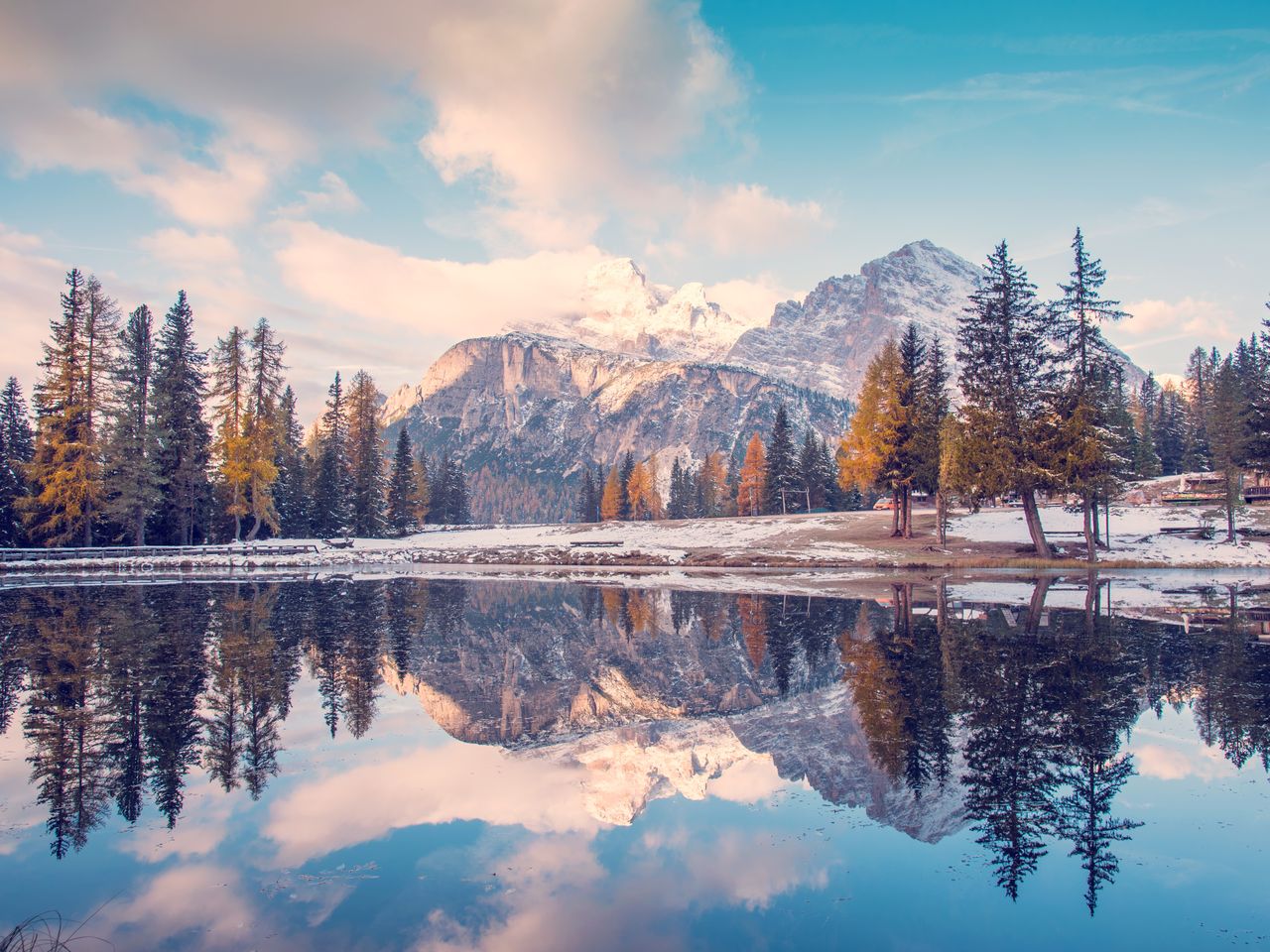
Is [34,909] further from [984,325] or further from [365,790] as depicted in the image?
[984,325]

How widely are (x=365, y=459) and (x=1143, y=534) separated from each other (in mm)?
69577

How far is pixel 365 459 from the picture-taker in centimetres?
8069

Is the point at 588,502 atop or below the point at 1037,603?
atop

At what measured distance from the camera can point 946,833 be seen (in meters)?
8.09

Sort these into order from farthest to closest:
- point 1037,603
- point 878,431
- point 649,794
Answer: point 878,431 → point 1037,603 → point 649,794

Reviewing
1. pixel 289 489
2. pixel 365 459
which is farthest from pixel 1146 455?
pixel 289 489

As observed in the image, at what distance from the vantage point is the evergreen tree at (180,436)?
60.7 metres

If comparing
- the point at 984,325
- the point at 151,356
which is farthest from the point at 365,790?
the point at 151,356

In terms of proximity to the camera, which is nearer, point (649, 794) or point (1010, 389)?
point (649, 794)

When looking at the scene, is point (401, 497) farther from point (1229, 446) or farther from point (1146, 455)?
point (1146, 455)

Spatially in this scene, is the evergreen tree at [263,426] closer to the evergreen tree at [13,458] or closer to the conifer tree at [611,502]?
the evergreen tree at [13,458]

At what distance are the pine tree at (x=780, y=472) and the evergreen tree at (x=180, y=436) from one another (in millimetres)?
67007

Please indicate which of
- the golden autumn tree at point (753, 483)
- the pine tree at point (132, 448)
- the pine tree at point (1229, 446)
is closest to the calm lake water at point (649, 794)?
the pine tree at point (1229, 446)

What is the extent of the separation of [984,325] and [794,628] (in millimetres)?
31776
